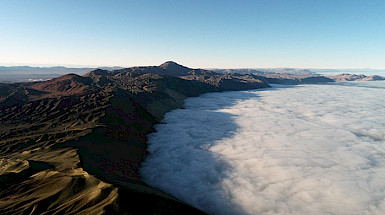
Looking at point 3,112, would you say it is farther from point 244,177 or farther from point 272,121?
point 272,121

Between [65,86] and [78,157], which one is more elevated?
[65,86]

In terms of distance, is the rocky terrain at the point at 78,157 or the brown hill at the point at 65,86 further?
the brown hill at the point at 65,86

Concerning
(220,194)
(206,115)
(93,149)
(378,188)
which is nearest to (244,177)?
(220,194)

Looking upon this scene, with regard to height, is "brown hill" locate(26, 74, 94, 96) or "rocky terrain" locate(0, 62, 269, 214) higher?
"brown hill" locate(26, 74, 94, 96)

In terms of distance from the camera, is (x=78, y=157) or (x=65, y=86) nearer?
(x=78, y=157)

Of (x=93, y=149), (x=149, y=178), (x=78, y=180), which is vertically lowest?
(x=149, y=178)

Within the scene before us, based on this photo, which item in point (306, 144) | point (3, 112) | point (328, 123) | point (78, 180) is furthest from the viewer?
point (328, 123)

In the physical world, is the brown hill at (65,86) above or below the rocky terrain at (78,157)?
above

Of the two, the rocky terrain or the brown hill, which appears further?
the brown hill
